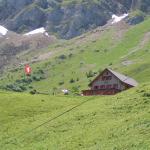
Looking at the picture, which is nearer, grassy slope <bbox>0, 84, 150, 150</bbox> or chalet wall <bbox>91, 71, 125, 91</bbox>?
grassy slope <bbox>0, 84, 150, 150</bbox>

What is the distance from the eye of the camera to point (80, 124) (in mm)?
61312

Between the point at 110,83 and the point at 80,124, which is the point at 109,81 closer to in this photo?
the point at 110,83

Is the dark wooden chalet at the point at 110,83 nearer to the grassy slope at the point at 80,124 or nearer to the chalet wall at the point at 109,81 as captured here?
the chalet wall at the point at 109,81

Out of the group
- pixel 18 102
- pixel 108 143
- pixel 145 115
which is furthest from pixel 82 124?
pixel 18 102

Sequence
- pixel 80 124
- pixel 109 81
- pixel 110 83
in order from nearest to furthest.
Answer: pixel 80 124, pixel 110 83, pixel 109 81

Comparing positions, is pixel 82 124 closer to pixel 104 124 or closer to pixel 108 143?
pixel 104 124

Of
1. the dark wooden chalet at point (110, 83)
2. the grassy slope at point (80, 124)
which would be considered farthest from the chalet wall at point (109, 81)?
the grassy slope at point (80, 124)

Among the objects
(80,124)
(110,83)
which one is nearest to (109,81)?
(110,83)

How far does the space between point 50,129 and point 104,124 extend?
815 centimetres

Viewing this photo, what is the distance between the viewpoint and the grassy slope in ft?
158

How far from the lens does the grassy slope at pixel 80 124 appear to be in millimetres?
48125

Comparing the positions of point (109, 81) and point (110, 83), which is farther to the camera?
point (109, 81)

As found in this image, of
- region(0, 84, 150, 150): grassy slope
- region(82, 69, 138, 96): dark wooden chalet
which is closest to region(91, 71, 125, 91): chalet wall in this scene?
region(82, 69, 138, 96): dark wooden chalet

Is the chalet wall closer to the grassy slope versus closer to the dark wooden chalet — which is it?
the dark wooden chalet
